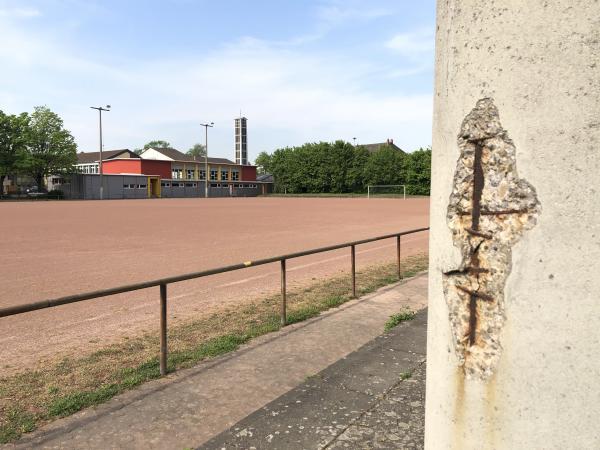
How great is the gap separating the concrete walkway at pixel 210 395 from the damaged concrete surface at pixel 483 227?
2.29m

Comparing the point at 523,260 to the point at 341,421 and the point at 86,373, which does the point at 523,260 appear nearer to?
the point at 341,421

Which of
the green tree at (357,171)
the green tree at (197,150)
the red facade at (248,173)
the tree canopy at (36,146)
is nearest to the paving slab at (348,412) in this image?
the tree canopy at (36,146)

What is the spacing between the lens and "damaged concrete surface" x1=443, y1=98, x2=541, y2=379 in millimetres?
976

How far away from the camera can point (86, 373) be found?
13.9 ft

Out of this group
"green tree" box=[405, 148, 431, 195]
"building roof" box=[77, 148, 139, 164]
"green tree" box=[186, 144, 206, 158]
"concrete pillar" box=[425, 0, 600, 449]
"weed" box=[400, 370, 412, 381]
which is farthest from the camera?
"green tree" box=[186, 144, 206, 158]

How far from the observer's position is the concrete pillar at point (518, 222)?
35.2 inches

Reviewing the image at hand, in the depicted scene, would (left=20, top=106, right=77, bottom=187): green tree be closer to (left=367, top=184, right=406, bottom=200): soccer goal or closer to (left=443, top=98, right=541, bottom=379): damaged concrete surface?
(left=367, top=184, right=406, bottom=200): soccer goal

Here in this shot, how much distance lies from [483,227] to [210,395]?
305cm

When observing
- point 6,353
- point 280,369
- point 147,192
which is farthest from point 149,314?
point 147,192

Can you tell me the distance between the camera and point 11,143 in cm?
5481

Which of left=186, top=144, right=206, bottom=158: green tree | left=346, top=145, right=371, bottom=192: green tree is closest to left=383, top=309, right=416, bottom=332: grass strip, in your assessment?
left=346, top=145, right=371, bottom=192: green tree

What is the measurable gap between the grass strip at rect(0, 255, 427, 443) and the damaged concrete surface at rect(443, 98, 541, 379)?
3.13m

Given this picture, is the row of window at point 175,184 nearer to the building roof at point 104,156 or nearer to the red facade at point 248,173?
the red facade at point 248,173

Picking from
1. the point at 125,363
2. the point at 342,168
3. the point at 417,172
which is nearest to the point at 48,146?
the point at 342,168
